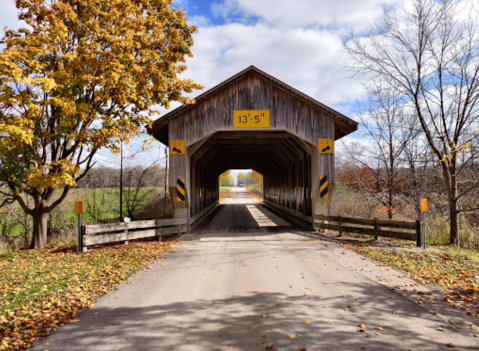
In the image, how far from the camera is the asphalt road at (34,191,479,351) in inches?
134

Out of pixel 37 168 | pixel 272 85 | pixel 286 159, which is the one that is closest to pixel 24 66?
pixel 37 168

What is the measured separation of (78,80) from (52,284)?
6.37 m

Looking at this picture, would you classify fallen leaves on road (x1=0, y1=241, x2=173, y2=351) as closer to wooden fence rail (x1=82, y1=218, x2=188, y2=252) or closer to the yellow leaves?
wooden fence rail (x1=82, y1=218, x2=188, y2=252)

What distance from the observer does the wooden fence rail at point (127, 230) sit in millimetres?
9430

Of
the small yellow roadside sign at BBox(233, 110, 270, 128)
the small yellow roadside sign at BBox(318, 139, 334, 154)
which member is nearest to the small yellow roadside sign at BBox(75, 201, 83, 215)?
the small yellow roadside sign at BBox(233, 110, 270, 128)

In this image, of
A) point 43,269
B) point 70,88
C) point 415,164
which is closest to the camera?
point 43,269

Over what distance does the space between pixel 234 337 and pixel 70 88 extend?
9.69 m

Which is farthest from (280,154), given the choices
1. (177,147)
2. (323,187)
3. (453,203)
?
(453,203)

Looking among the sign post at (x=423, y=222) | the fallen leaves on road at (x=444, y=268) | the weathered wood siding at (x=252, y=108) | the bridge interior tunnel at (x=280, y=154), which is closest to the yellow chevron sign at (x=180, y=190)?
the weathered wood siding at (x=252, y=108)

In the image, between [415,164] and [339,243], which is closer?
[339,243]

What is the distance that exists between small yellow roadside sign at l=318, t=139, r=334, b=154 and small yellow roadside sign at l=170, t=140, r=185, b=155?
5.51m

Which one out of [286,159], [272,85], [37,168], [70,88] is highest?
[272,85]

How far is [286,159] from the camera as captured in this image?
19797mm

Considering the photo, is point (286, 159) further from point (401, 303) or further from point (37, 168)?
point (401, 303)
